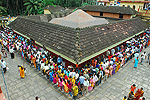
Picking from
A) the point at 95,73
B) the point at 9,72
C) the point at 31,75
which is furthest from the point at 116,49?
the point at 9,72

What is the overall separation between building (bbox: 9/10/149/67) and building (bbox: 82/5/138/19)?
6.82 meters

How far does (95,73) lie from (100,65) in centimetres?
100

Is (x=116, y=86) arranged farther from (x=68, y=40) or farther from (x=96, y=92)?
(x=68, y=40)

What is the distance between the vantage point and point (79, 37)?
1094 cm

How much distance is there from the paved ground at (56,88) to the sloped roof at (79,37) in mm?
2689

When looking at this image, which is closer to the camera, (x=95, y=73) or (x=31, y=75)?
(x=95, y=73)

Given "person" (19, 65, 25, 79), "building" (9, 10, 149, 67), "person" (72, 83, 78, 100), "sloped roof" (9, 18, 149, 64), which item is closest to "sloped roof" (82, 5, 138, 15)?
"building" (9, 10, 149, 67)

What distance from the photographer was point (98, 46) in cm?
1148

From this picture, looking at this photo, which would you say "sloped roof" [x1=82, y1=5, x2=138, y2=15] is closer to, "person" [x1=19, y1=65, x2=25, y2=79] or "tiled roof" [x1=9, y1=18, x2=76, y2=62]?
"tiled roof" [x1=9, y1=18, x2=76, y2=62]

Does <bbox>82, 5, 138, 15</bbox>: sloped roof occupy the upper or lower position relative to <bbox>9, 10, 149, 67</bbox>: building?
upper

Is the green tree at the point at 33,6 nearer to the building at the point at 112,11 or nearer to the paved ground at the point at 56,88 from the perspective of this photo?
the building at the point at 112,11

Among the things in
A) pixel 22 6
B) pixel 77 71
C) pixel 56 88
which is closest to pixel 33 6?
pixel 22 6

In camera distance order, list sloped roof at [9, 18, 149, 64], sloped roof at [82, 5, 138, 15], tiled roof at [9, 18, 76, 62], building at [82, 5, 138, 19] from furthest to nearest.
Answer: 1. building at [82, 5, 138, 19]
2. sloped roof at [82, 5, 138, 15]
3. tiled roof at [9, 18, 76, 62]
4. sloped roof at [9, 18, 149, 64]

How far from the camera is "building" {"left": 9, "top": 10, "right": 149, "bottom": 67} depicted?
10328 mm
